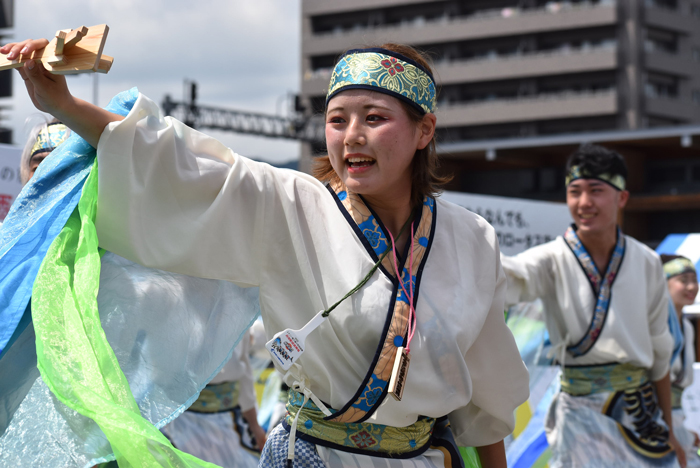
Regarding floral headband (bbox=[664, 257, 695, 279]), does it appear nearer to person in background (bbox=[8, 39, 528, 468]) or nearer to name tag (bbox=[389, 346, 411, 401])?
person in background (bbox=[8, 39, 528, 468])

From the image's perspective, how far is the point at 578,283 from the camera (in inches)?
162

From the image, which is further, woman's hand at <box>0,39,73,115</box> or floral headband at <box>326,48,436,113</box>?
floral headband at <box>326,48,436,113</box>

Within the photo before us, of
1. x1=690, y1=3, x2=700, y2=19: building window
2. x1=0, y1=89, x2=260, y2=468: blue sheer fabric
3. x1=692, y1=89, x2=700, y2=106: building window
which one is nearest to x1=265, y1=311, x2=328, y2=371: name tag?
x1=0, y1=89, x2=260, y2=468: blue sheer fabric

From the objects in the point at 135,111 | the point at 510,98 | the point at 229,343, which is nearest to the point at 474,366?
the point at 229,343

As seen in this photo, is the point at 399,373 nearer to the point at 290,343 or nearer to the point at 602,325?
the point at 290,343

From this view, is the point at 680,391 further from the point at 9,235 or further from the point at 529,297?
the point at 9,235

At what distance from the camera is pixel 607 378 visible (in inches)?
165

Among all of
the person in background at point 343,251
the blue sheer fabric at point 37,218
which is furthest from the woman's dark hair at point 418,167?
the blue sheer fabric at point 37,218

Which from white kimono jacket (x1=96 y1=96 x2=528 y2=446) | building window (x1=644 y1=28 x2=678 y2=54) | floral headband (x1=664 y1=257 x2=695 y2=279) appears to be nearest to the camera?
white kimono jacket (x1=96 y1=96 x2=528 y2=446)

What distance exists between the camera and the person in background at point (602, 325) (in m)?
4.09

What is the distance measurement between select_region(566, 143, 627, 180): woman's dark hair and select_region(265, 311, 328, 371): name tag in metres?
2.62

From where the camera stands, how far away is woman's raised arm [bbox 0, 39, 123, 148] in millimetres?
1540

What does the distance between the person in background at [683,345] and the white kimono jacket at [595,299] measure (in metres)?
1.34

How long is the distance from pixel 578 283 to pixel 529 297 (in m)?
0.25
